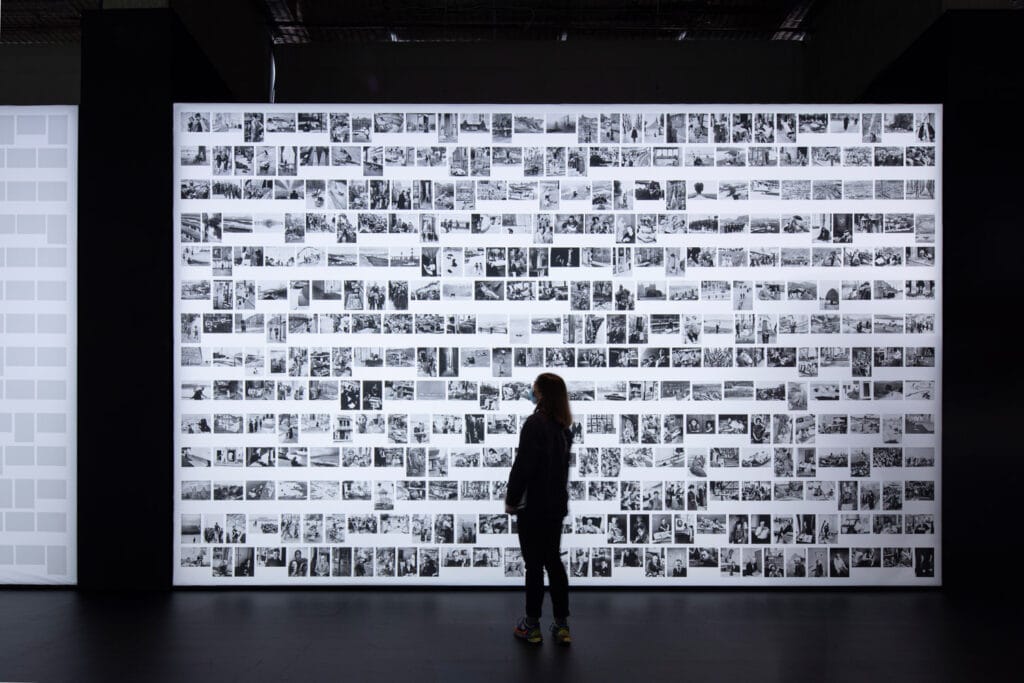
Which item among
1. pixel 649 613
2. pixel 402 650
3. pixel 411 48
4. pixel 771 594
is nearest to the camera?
pixel 402 650

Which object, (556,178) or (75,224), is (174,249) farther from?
(556,178)

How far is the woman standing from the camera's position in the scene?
4.73m

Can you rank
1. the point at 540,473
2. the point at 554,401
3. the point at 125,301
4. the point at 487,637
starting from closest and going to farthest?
the point at 540,473, the point at 554,401, the point at 487,637, the point at 125,301

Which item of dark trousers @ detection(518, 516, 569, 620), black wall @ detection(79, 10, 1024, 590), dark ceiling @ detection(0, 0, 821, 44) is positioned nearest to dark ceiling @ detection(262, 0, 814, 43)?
dark ceiling @ detection(0, 0, 821, 44)

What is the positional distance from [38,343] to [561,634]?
515 centimetres

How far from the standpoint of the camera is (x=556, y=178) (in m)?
6.21

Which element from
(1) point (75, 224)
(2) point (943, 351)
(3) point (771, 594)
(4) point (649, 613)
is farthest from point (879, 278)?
(1) point (75, 224)

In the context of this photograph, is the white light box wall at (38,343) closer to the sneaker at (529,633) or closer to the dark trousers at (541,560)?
the sneaker at (529,633)

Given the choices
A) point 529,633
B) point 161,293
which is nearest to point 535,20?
point 161,293

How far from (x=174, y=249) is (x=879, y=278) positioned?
20.4 feet

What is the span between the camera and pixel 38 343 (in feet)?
20.3

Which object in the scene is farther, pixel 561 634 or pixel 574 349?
pixel 574 349

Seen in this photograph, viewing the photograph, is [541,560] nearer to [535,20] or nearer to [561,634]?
[561,634]

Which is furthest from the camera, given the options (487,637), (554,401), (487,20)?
(487,20)
